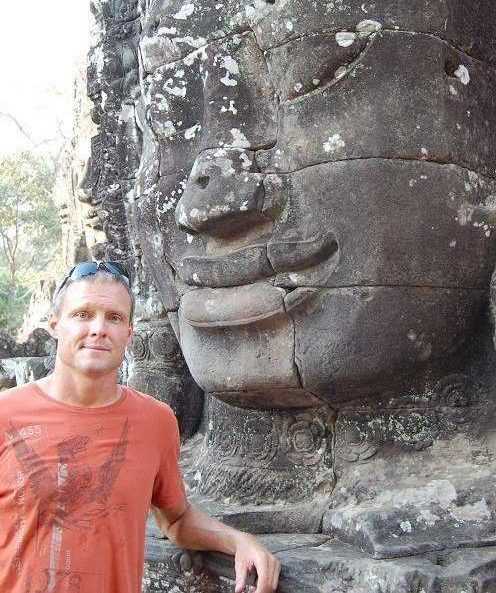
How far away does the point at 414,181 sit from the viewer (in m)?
2.25

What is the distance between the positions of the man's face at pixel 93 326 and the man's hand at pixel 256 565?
61cm

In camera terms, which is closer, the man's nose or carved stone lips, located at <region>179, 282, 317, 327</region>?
the man's nose

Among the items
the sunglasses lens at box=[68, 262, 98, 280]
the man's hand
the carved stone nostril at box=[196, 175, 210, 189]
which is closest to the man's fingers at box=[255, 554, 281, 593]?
the man's hand

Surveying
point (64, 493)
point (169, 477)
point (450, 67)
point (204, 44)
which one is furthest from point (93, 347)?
point (450, 67)

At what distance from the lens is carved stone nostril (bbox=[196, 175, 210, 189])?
2.39 meters

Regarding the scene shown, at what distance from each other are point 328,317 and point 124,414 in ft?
2.40

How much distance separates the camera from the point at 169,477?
78.4 inches

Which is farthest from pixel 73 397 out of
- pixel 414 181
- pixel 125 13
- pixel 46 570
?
pixel 125 13

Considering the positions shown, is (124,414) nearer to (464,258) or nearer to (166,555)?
(166,555)

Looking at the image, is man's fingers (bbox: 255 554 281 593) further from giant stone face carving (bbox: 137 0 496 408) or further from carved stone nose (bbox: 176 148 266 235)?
carved stone nose (bbox: 176 148 266 235)

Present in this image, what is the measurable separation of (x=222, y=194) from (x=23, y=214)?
1990 centimetres

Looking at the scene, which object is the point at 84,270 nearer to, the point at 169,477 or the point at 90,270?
the point at 90,270

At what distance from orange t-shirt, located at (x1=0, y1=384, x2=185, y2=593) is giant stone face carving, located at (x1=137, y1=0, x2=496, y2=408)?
69cm

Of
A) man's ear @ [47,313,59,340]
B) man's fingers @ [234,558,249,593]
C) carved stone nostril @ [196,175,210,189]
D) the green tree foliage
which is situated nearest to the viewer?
man's ear @ [47,313,59,340]
